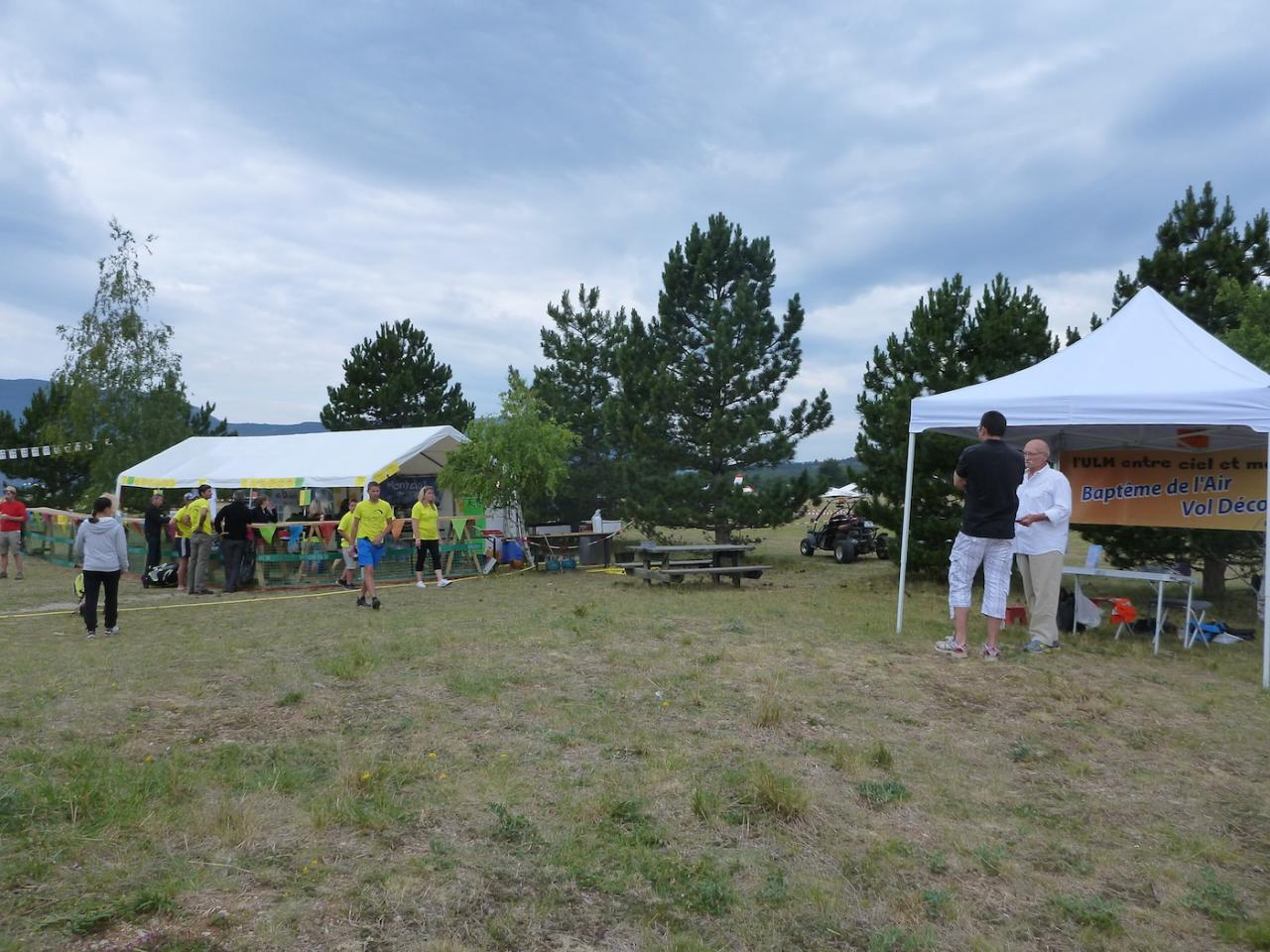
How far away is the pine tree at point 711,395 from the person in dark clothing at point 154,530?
8.46m

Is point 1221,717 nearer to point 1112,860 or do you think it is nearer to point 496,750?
point 1112,860

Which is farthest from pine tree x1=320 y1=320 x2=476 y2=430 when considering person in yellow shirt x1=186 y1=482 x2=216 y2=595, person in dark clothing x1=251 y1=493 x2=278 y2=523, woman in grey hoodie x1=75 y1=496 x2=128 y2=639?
woman in grey hoodie x1=75 y1=496 x2=128 y2=639

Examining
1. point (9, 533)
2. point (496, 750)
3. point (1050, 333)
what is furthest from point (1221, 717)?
point (9, 533)

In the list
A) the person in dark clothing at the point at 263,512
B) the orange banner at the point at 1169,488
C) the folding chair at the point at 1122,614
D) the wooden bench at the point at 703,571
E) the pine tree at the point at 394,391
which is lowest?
the wooden bench at the point at 703,571

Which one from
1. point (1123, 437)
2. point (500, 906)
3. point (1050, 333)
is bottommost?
point (500, 906)

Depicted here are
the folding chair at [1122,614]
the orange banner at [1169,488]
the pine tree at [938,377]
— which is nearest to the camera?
the folding chair at [1122,614]

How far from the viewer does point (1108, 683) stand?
6344mm

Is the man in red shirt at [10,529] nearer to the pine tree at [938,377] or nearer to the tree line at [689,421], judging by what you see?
the tree line at [689,421]

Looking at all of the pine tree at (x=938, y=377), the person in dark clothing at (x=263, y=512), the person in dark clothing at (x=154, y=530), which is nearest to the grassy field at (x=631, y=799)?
the pine tree at (x=938, y=377)

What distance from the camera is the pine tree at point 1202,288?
11.2 m

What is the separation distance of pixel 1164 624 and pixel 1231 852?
5.94 m

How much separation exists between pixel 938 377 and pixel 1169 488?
396cm

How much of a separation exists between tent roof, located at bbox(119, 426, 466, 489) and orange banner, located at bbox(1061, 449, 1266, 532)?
36.0 ft

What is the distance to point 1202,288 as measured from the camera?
12547 millimetres
